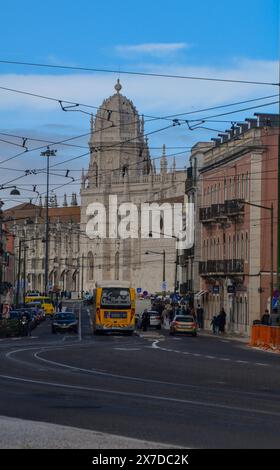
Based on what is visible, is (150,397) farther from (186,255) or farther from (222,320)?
(186,255)

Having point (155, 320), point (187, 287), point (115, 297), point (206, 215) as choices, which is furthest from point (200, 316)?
point (115, 297)

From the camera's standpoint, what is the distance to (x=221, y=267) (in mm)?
86250

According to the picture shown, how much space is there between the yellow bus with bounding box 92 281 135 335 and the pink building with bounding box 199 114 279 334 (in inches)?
328

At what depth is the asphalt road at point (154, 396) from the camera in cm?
1630

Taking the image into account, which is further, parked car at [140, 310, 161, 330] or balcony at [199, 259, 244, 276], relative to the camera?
parked car at [140, 310, 161, 330]

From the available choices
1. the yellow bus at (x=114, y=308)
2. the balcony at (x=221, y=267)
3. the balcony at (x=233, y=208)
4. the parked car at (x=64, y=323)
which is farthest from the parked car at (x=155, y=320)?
the yellow bus at (x=114, y=308)

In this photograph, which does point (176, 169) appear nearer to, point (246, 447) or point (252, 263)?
point (252, 263)

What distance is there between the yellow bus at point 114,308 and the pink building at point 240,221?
27.4 feet

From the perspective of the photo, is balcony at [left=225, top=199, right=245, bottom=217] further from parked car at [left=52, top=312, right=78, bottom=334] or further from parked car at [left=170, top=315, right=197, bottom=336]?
parked car at [left=52, top=312, right=78, bottom=334]

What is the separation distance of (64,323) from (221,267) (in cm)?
1536

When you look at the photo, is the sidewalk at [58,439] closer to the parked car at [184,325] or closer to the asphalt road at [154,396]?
the asphalt road at [154,396]

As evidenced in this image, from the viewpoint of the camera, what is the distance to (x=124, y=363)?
35.5 metres

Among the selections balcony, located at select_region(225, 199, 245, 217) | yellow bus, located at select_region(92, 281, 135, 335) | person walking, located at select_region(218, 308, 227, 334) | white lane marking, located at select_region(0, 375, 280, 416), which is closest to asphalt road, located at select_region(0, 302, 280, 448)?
white lane marking, located at select_region(0, 375, 280, 416)

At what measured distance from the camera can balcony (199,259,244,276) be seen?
266ft
